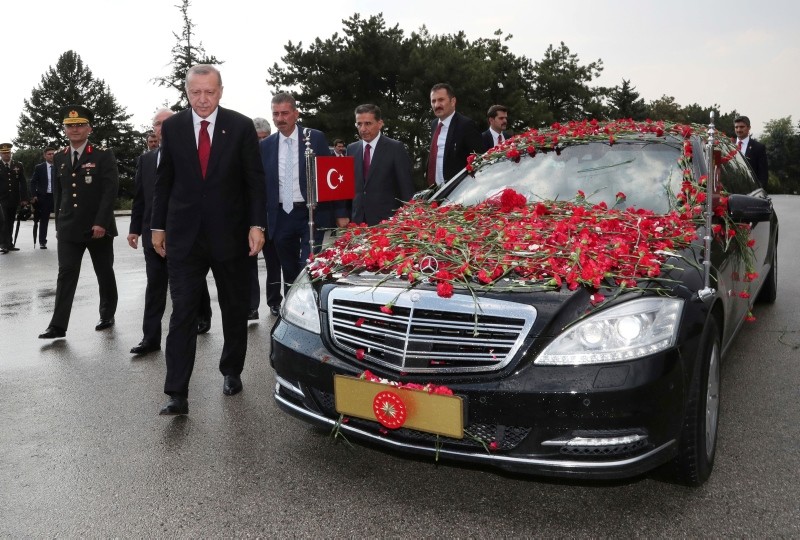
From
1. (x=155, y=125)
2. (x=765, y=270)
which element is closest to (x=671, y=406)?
(x=765, y=270)

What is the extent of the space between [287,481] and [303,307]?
79 centimetres

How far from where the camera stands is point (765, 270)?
5977 mm

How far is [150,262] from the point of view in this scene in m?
6.23

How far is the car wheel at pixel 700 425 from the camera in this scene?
2.87 meters

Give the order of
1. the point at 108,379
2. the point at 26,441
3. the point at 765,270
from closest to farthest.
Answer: the point at 26,441
the point at 108,379
the point at 765,270

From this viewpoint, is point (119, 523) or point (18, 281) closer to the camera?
point (119, 523)

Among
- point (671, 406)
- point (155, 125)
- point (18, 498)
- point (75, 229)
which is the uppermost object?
point (155, 125)

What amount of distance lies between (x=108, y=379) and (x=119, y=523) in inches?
93.6

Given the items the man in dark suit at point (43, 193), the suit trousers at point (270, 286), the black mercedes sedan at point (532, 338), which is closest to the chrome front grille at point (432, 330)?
the black mercedes sedan at point (532, 338)

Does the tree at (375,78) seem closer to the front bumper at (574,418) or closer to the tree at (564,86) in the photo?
the tree at (564,86)

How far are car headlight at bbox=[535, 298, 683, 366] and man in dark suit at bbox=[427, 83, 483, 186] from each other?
15.6ft

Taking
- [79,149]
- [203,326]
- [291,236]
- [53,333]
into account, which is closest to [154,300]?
[203,326]

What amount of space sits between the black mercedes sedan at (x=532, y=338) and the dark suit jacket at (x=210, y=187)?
0.87 meters

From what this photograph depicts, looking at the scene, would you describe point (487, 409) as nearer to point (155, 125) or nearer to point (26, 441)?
point (26, 441)
